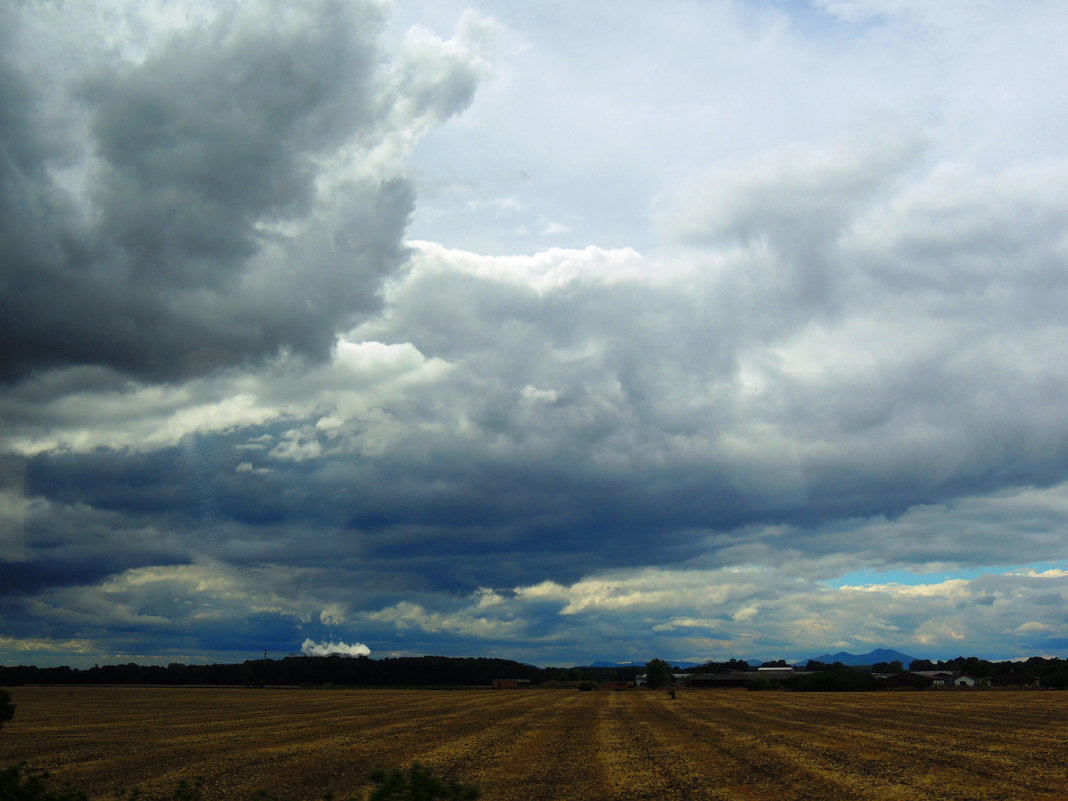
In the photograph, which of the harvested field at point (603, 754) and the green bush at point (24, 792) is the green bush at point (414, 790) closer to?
the green bush at point (24, 792)

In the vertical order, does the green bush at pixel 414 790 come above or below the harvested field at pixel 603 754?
above

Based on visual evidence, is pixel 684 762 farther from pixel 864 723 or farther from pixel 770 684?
pixel 770 684

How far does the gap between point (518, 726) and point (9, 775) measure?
170ft

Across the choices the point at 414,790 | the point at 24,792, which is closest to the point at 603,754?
the point at 24,792

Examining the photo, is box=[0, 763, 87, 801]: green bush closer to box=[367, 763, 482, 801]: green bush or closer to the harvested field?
box=[367, 763, 482, 801]: green bush

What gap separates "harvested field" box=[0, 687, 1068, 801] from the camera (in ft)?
112

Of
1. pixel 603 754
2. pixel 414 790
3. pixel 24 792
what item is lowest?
pixel 603 754

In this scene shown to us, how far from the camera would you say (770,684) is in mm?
192875

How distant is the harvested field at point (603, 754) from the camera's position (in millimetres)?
34000

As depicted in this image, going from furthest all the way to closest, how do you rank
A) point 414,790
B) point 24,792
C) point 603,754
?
point 603,754, point 24,792, point 414,790

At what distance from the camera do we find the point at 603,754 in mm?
46500

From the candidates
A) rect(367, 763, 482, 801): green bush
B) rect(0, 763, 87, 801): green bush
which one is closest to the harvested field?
rect(0, 763, 87, 801): green bush

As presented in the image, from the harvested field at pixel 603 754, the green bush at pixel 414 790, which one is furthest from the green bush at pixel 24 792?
the harvested field at pixel 603 754

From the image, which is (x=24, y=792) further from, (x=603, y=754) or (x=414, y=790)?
(x=603, y=754)
